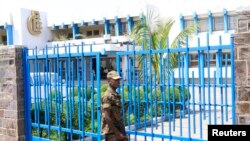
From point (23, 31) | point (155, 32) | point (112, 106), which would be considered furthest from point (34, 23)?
point (112, 106)

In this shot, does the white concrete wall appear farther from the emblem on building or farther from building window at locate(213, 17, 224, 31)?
building window at locate(213, 17, 224, 31)

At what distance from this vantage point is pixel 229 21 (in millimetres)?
22375

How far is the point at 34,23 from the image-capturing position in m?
31.7

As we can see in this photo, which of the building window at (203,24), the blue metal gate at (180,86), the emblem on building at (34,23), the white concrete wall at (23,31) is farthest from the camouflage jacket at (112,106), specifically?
the emblem on building at (34,23)

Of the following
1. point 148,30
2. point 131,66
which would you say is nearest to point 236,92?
point 131,66

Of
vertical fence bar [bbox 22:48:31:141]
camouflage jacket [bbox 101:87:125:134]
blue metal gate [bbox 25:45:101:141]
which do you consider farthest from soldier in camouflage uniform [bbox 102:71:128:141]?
vertical fence bar [bbox 22:48:31:141]

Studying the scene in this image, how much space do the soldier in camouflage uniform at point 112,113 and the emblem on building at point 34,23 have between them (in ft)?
92.8

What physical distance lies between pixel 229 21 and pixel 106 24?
11.1 m

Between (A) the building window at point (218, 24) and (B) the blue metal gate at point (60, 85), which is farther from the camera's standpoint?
Result: (A) the building window at point (218, 24)

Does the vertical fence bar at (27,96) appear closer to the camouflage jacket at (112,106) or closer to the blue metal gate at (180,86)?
the blue metal gate at (180,86)

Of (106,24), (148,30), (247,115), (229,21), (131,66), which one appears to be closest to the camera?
(247,115)

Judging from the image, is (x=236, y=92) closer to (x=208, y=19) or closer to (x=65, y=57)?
(x=65, y=57)

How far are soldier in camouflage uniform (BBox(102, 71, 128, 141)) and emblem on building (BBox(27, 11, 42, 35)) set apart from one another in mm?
28271

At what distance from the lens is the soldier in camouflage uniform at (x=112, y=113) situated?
4199mm
